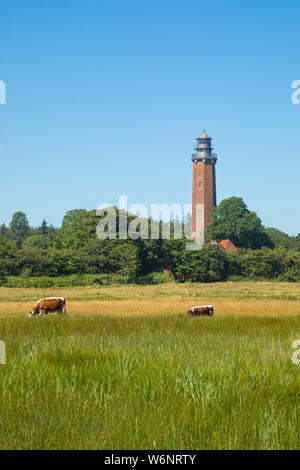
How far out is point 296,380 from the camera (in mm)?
8828

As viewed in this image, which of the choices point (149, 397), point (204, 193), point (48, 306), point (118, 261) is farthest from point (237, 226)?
point (149, 397)

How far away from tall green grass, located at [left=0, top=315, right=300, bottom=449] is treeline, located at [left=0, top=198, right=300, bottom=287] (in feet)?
152

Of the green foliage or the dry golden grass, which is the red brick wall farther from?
the dry golden grass

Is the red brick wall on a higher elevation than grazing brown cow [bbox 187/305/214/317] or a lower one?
higher

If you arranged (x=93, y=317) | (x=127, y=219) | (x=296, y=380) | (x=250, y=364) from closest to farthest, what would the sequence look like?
(x=296, y=380) → (x=250, y=364) → (x=93, y=317) → (x=127, y=219)

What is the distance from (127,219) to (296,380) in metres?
64.0

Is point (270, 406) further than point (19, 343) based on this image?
No

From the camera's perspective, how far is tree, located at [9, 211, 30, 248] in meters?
158

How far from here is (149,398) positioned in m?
7.91

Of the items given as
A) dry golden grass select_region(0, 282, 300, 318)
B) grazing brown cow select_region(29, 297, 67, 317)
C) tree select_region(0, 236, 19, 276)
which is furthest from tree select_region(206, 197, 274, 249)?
grazing brown cow select_region(29, 297, 67, 317)

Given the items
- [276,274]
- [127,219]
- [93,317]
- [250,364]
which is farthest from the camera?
[276,274]

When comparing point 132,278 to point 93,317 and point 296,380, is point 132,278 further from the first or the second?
point 296,380

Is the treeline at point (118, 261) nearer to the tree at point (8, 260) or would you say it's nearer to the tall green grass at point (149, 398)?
the tree at point (8, 260)

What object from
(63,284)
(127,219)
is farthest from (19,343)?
(127,219)
